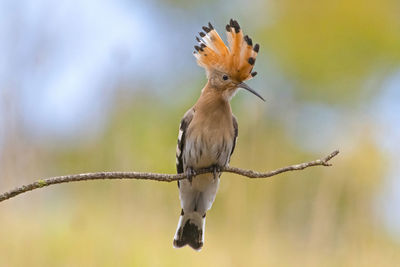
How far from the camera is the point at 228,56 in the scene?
111 inches

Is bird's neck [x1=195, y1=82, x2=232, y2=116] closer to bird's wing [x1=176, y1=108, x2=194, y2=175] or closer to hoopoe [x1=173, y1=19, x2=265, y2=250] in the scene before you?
hoopoe [x1=173, y1=19, x2=265, y2=250]

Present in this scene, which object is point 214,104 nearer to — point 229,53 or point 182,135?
point 182,135

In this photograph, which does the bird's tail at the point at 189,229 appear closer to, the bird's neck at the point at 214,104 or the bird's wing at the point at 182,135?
the bird's wing at the point at 182,135

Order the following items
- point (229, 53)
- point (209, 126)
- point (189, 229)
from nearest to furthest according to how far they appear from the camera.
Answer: point (229, 53) → point (209, 126) → point (189, 229)

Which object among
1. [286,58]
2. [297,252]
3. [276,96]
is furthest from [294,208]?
[286,58]

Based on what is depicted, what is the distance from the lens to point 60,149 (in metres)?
6.77

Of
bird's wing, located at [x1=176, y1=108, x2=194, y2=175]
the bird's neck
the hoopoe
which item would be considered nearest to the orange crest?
the hoopoe

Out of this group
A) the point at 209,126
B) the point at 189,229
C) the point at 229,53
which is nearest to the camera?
the point at 229,53

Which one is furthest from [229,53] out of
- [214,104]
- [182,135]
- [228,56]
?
[182,135]

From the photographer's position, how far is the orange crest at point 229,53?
2.63 meters

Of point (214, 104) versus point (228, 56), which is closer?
point (228, 56)

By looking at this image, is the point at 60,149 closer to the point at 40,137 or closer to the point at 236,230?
the point at 40,137

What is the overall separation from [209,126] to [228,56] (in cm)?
50

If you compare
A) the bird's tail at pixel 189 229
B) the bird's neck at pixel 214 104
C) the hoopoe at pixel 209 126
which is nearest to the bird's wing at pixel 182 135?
the hoopoe at pixel 209 126
